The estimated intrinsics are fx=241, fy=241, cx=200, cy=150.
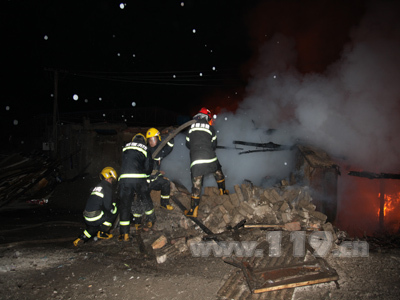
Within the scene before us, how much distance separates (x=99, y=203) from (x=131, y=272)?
150cm

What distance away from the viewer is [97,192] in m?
4.45

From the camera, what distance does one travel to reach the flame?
19.8ft

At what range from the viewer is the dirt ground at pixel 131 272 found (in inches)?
114

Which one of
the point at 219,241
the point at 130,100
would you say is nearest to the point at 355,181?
the point at 219,241

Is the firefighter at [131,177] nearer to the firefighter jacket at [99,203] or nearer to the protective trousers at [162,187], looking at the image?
the firefighter jacket at [99,203]

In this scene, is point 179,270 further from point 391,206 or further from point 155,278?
point 391,206

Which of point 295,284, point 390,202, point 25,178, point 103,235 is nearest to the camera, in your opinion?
point 295,284

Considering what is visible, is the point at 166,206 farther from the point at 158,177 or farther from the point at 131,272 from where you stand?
the point at 131,272

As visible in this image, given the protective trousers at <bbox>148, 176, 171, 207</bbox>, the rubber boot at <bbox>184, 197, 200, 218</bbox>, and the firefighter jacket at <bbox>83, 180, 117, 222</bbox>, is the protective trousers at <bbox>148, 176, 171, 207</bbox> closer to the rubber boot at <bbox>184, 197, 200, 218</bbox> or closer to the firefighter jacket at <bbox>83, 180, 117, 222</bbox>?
the rubber boot at <bbox>184, 197, 200, 218</bbox>

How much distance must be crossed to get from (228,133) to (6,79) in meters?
29.8

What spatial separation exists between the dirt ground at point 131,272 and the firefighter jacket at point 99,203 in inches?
22.1

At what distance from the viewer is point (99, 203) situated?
14.4 ft

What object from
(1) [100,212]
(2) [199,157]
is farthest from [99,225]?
(2) [199,157]

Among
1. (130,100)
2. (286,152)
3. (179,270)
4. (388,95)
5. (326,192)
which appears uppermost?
(130,100)
